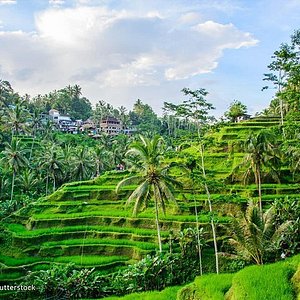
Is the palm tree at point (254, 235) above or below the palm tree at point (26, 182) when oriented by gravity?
below

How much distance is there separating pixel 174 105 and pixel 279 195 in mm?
14588

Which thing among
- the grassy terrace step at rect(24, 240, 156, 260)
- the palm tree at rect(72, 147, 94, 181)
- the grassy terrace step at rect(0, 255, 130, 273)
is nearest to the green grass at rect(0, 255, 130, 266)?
the grassy terrace step at rect(0, 255, 130, 273)

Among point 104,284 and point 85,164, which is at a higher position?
point 85,164

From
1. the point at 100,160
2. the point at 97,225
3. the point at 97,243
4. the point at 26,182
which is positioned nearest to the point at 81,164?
the point at 100,160

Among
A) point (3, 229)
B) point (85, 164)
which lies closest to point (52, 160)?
point (85, 164)

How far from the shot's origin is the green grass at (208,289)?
9688 mm

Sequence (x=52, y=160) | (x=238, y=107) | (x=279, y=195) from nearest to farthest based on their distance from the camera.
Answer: (x=279, y=195)
(x=52, y=160)
(x=238, y=107)

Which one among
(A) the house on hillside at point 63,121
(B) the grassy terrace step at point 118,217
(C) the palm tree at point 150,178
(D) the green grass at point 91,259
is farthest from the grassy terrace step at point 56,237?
(A) the house on hillside at point 63,121

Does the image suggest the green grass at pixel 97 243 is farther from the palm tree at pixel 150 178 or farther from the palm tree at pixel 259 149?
the palm tree at pixel 259 149

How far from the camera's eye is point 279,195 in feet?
104

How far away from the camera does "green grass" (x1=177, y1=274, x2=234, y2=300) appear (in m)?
9.69

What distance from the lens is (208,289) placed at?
32.6 ft

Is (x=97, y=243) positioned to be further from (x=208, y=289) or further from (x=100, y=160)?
(x=100, y=160)

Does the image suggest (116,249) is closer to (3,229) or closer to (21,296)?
(21,296)
